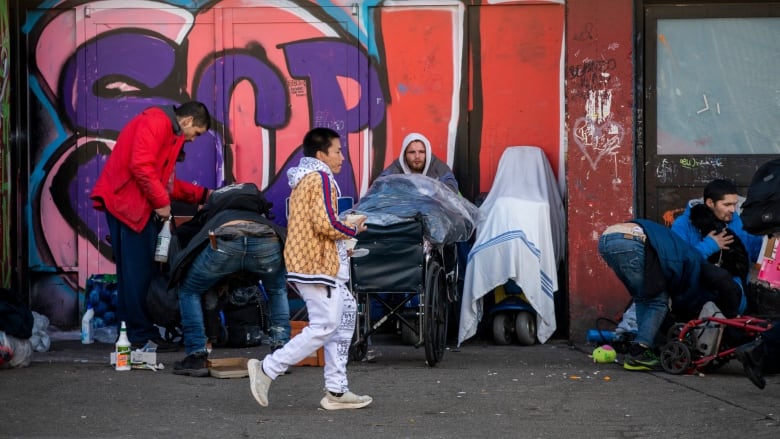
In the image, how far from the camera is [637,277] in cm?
858

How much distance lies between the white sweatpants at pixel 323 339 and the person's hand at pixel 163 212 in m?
2.63

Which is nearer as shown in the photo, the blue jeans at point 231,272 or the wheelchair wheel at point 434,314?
the blue jeans at point 231,272

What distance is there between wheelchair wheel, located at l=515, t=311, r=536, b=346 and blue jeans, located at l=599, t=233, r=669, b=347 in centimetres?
150

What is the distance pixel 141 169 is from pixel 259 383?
9.59 ft

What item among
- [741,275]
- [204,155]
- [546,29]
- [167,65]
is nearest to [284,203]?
[204,155]

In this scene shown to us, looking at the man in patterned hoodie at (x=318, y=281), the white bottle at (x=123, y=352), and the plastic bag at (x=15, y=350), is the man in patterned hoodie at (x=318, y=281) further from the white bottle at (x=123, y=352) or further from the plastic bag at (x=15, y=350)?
the plastic bag at (x=15, y=350)

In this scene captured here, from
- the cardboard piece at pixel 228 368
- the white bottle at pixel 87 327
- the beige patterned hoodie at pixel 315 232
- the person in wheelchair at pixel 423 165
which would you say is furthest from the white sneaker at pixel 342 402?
the white bottle at pixel 87 327

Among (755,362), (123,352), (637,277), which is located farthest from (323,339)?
(637,277)

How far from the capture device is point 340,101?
10969 millimetres

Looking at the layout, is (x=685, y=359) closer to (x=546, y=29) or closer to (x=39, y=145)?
(x=546, y=29)

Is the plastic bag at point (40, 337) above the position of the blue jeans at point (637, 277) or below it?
below

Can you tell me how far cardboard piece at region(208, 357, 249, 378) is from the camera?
27.5ft

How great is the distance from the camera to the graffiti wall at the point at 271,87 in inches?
428

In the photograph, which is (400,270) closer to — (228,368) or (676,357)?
(228,368)
